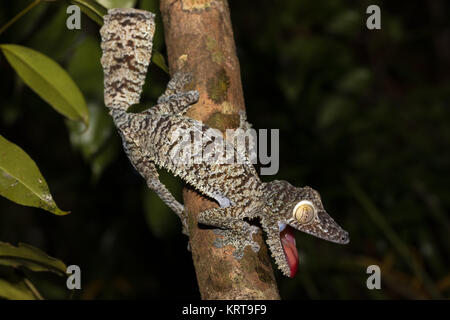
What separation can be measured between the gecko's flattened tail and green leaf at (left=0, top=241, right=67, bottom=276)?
1.24 m

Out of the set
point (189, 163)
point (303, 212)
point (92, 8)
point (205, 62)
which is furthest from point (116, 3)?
point (303, 212)

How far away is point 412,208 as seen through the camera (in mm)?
5215

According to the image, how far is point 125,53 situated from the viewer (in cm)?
308

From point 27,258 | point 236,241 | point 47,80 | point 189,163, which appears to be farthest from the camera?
point 189,163

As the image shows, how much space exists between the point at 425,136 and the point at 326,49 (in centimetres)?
185

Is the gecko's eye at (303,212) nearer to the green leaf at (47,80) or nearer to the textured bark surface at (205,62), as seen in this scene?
the textured bark surface at (205,62)

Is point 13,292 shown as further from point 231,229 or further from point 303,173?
point 303,173

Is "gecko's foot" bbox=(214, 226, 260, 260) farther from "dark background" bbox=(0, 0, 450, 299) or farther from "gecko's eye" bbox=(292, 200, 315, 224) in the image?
"dark background" bbox=(0, 0, 450, 299)

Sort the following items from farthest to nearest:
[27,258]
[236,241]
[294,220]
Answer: [294,220] < [27,258] < [236,241]

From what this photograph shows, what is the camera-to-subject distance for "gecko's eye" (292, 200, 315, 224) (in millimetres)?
2814

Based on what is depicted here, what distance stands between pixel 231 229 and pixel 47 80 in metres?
1.30

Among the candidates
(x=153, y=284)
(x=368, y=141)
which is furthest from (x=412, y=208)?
(x=153, y=284)

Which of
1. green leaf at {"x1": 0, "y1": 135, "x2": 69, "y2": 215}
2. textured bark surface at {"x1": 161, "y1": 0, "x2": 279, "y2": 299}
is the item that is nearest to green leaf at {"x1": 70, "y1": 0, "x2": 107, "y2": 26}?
textured bark surface at {"x1": 161, "y1": 0, "x2": 279, "y2": 299}

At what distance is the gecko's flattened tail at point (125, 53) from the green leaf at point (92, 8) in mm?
505
